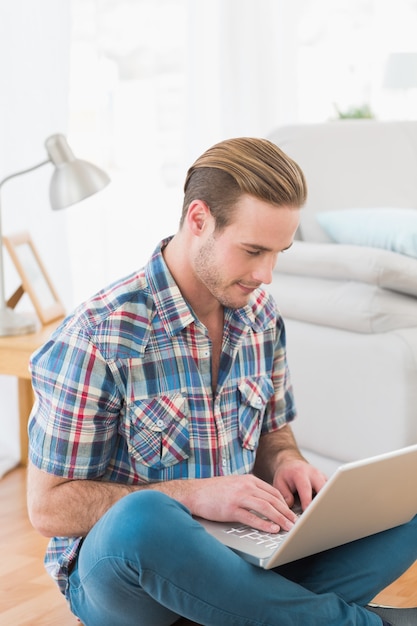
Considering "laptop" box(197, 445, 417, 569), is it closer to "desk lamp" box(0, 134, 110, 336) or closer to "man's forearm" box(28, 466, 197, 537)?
"man's forearm" box(28, 466, 197, 537)

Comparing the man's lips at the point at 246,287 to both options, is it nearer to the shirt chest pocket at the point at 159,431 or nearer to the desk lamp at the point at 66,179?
the shirt chest pocket at the point at 159,431

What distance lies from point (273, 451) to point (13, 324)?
3.22 feet

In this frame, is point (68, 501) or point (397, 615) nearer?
point (68, 501)

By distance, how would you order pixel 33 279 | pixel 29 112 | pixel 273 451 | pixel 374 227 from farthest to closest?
pixel 29 112 → pixel 33 279 → pixel 374 227 → pixel 273 451

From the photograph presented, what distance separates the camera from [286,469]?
5.14 feet

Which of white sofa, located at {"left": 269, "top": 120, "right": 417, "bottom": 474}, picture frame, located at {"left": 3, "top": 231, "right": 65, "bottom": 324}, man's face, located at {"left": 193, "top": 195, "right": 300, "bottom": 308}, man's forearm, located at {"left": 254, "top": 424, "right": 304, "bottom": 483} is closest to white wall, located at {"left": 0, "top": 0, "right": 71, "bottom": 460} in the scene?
picture frame, located at {"left": 3, "top": 231, "right": 65, "bottom": 324}

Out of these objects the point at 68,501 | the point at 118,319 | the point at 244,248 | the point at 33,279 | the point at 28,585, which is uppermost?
the point at 244,248

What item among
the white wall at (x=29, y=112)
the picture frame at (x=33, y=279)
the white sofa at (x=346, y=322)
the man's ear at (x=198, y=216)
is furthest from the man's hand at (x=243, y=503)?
the white wall at (x=29, y=112)

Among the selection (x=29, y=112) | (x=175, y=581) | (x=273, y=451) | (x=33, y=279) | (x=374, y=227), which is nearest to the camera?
(x=175, y=581)

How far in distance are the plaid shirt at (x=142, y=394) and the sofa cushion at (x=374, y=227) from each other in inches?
31.2

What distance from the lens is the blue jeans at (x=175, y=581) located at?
1.31 metres

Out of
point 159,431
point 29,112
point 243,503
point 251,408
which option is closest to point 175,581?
point 243,503

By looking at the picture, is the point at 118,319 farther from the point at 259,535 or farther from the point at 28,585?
the point at 28,585

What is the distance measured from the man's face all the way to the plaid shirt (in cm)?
7
